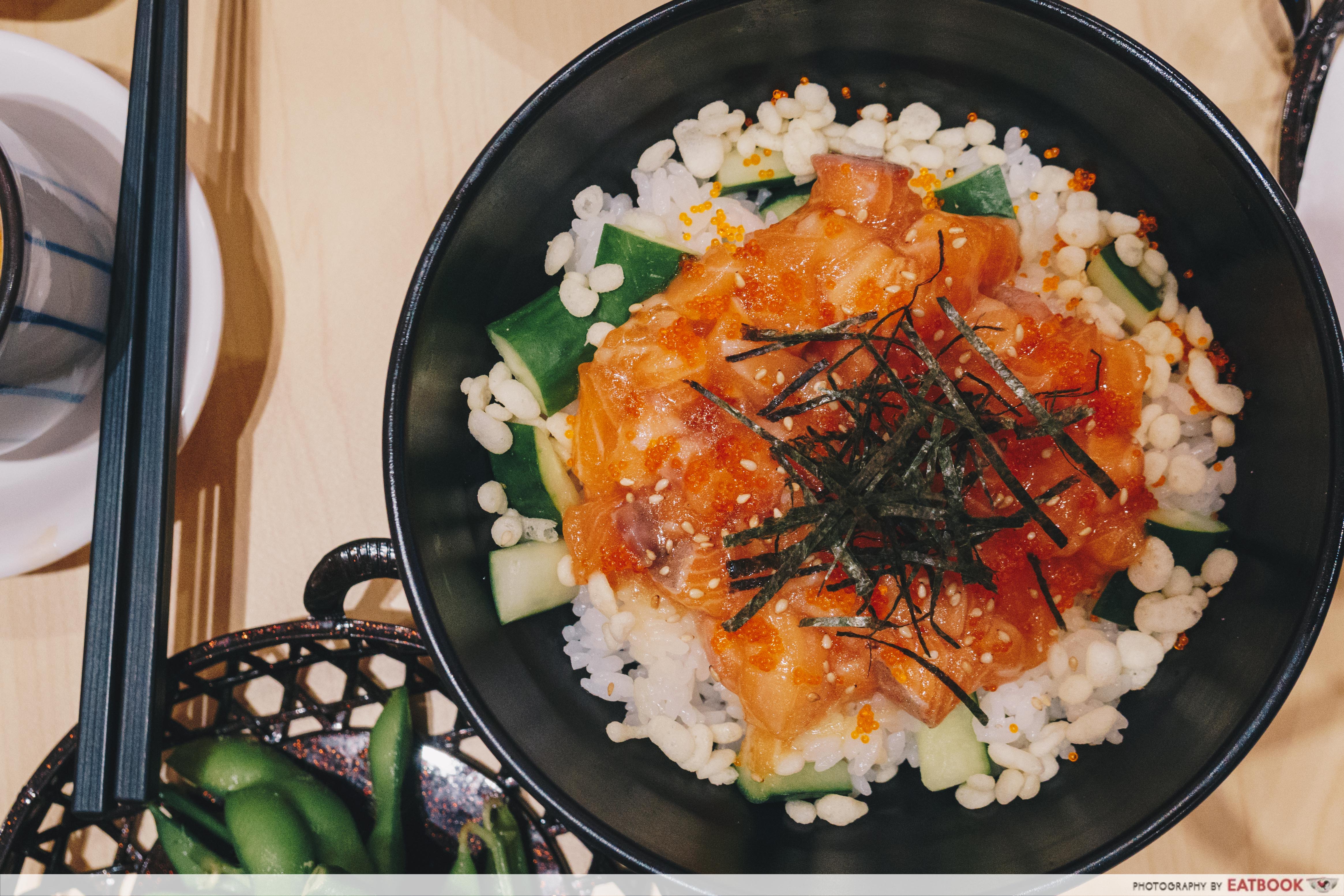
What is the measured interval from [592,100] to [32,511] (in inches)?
56.9

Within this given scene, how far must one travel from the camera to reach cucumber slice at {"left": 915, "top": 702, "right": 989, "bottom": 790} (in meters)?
1.66

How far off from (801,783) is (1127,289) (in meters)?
1.15

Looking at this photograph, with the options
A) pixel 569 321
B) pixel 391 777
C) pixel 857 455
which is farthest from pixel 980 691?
pixel 391 777

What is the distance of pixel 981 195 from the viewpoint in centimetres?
169

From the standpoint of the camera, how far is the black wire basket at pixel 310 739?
1758 mm

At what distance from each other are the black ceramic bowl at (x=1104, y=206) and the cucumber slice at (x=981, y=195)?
15 cm

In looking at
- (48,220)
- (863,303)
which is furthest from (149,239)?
(863,303)

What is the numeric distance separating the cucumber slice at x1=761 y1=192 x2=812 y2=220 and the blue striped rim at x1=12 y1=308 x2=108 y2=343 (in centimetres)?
138

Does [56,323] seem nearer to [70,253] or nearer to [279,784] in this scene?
[70,253]

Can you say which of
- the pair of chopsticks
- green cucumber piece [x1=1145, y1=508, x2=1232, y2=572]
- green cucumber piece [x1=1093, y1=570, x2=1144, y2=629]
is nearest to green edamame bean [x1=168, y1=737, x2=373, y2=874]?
the pair of chopsticks

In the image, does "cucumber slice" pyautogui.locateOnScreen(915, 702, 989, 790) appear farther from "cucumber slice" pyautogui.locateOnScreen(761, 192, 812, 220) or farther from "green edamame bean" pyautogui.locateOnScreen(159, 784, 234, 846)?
"green edamame bean" pyautogui.locateOnScreen(159, 784, 234, 846)

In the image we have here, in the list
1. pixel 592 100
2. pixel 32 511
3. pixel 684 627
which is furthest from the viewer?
pixel 32 511

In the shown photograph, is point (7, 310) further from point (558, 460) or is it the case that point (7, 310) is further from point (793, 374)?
point (793, 374)

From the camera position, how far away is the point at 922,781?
5.63ft
